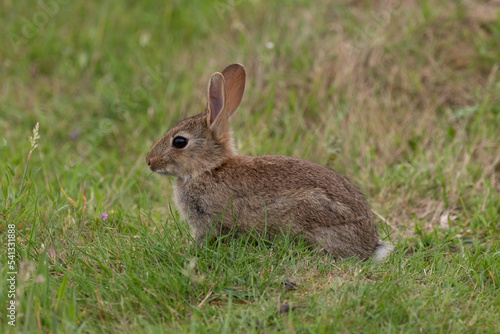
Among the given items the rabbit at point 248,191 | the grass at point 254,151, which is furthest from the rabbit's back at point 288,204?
the grass at point 254,151

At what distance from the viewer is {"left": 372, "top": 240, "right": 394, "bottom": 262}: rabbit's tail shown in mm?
4473

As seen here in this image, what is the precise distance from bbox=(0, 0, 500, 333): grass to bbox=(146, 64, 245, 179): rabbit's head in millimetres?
358

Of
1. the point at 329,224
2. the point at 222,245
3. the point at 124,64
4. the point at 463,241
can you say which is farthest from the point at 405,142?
the point at 124,64

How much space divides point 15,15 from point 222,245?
5.90m

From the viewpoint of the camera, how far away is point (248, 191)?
462 cm

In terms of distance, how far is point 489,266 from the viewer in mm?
4312

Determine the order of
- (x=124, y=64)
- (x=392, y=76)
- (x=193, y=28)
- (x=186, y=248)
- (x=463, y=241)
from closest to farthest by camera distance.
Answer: (x=186, y=248)
(x=463, y=241)
(x=392, y=76)
(x=124, y=64)
(x=193, y=28)

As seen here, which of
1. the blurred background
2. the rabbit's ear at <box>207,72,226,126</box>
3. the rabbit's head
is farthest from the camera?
the blurred background

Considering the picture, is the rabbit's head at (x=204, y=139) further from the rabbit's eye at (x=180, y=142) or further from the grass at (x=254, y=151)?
the grass at (x=254, y=151)

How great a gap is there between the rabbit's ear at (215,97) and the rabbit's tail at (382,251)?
1.62m

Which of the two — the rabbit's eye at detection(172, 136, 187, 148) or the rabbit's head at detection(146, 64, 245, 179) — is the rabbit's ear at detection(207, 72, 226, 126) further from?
the rabbit's eye at detection(172, 136, 187, 148)

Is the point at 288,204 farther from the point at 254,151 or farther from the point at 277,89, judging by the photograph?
the point at 277,89

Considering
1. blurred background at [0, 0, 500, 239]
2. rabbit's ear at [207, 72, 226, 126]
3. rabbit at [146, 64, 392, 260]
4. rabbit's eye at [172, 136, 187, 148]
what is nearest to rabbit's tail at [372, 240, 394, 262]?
rabbit at [146, 64, 392, 260]

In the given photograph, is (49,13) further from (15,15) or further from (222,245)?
(222,245)
